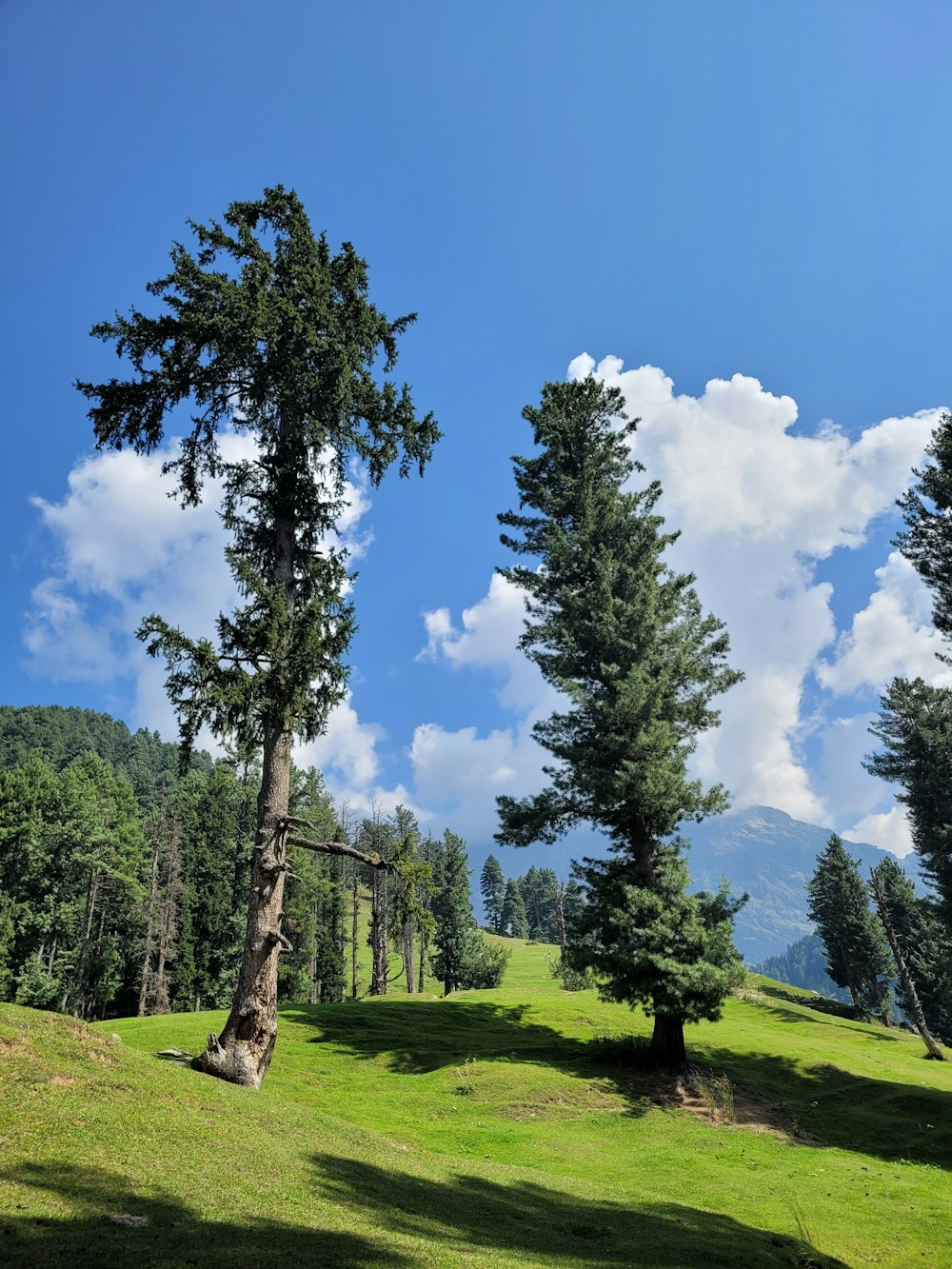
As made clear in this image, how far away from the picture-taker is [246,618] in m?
16.4

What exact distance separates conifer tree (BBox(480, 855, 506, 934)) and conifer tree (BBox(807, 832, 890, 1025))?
82841 millimetres

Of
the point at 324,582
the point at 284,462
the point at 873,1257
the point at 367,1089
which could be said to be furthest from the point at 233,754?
the point at 873,1257

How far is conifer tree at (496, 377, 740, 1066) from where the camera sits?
23344 millimetres

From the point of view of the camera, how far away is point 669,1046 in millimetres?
24141

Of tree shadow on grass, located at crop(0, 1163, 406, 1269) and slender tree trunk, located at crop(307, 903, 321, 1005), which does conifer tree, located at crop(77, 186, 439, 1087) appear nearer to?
tree shadow on grass, located at crop(0, 1163, 406, 1269)

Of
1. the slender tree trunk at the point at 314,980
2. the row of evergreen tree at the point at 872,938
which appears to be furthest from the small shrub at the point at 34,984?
the row of evergreen tree at the point at 872,938

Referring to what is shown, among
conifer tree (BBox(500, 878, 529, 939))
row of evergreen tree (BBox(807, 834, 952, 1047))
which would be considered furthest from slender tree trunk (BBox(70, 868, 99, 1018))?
conifer tree (BBox(500, 878, 529, 939))

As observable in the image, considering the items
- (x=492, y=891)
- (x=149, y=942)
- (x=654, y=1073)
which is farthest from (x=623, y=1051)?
(x=492, y=891)

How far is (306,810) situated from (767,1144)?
152 feet

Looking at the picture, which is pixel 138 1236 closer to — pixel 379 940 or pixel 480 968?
pixel 379 940

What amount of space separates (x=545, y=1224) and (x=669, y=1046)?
1600 centimetres

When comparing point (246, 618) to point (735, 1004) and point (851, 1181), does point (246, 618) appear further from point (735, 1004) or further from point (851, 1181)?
point (735, 1004)

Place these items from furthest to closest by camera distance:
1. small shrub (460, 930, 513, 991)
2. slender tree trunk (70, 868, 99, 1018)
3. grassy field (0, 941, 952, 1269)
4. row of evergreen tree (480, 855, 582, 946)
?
row of evergreen tree (480, 855, 582, 946) < small shrub (460, 930, 513, 991) < slender tree trunk (70, 868, 99, 1018) < grassy field (0, 941, 952, 1269)

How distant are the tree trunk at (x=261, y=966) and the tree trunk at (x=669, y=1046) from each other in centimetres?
1542
